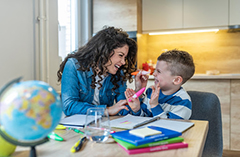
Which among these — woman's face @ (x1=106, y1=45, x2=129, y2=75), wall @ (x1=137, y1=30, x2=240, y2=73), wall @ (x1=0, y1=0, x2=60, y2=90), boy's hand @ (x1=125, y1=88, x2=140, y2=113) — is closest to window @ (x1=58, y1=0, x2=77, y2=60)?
wall @ (x1=0, y1=0, x2=60, y2=90)

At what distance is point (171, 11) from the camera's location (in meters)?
2.91

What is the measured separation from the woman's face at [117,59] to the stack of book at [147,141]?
801 mm

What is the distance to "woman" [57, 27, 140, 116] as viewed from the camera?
1392mm

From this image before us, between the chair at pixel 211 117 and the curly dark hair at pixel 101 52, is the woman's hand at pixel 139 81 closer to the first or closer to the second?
the curly dark hair at pixel 101 52

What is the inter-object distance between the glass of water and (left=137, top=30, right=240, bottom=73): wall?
229 cm

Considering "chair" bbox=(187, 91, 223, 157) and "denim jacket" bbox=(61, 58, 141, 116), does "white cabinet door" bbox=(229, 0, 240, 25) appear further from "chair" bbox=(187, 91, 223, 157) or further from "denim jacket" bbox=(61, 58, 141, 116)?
"denim jacket" bbox=(61, 58, 141, 116)

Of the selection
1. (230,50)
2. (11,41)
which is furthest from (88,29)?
(230,50)

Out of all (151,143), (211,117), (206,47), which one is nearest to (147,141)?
(151,143)

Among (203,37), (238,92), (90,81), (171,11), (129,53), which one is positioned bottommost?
(238,92)

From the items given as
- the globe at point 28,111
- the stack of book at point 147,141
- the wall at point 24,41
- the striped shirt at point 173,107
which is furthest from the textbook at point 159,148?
the wall at point 24,41

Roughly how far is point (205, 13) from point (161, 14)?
529 mm

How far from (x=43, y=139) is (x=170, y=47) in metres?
2.92

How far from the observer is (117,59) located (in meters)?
1.50

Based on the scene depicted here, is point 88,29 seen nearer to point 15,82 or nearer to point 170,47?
point 170,47
